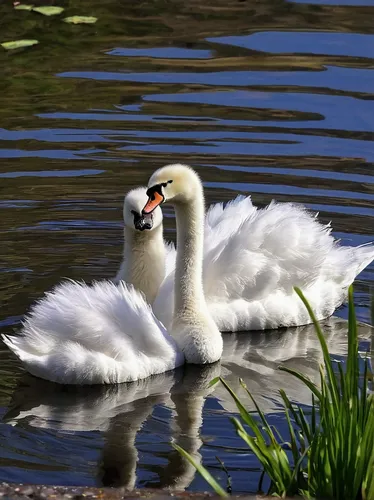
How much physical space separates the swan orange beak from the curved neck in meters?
0.22

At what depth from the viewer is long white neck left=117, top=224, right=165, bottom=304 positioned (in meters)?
8.36

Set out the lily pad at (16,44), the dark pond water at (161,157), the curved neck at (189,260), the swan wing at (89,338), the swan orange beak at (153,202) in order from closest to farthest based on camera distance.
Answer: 1. the dark pond water at (161,157)
2. the swan wing at (89,338)
3. the swan orange beak at (153,202)
4. the curved neck at (189,260)
5. the lily pad at (16,44)

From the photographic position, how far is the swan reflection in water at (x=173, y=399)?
6285 millimetres

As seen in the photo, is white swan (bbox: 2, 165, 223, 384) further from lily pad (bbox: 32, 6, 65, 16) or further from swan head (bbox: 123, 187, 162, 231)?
lily pad (bbox: 32, 6, 65, 16)

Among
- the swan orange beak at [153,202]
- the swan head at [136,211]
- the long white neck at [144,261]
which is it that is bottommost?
the long white neck at [144,261]

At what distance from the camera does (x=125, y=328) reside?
24.2 feet

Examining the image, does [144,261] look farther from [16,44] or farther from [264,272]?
[16,44]

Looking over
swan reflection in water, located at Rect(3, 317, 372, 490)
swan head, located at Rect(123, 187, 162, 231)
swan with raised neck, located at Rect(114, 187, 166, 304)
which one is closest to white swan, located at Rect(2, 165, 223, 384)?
swan reflection in water, located at Rect(3, 317, 372, 490)

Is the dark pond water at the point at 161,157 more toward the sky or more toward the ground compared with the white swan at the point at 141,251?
more toward the ground

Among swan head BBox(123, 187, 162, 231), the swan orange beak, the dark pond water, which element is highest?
the swan orange beak

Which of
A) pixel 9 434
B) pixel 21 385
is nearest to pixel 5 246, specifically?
pixel 21 385

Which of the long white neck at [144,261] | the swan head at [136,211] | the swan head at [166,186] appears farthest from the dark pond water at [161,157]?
the swan head at [166,186]

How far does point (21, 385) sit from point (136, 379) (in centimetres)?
65

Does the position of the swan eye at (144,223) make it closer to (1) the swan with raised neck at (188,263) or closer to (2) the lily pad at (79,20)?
(1) the swan with raised neck at (188,263)
